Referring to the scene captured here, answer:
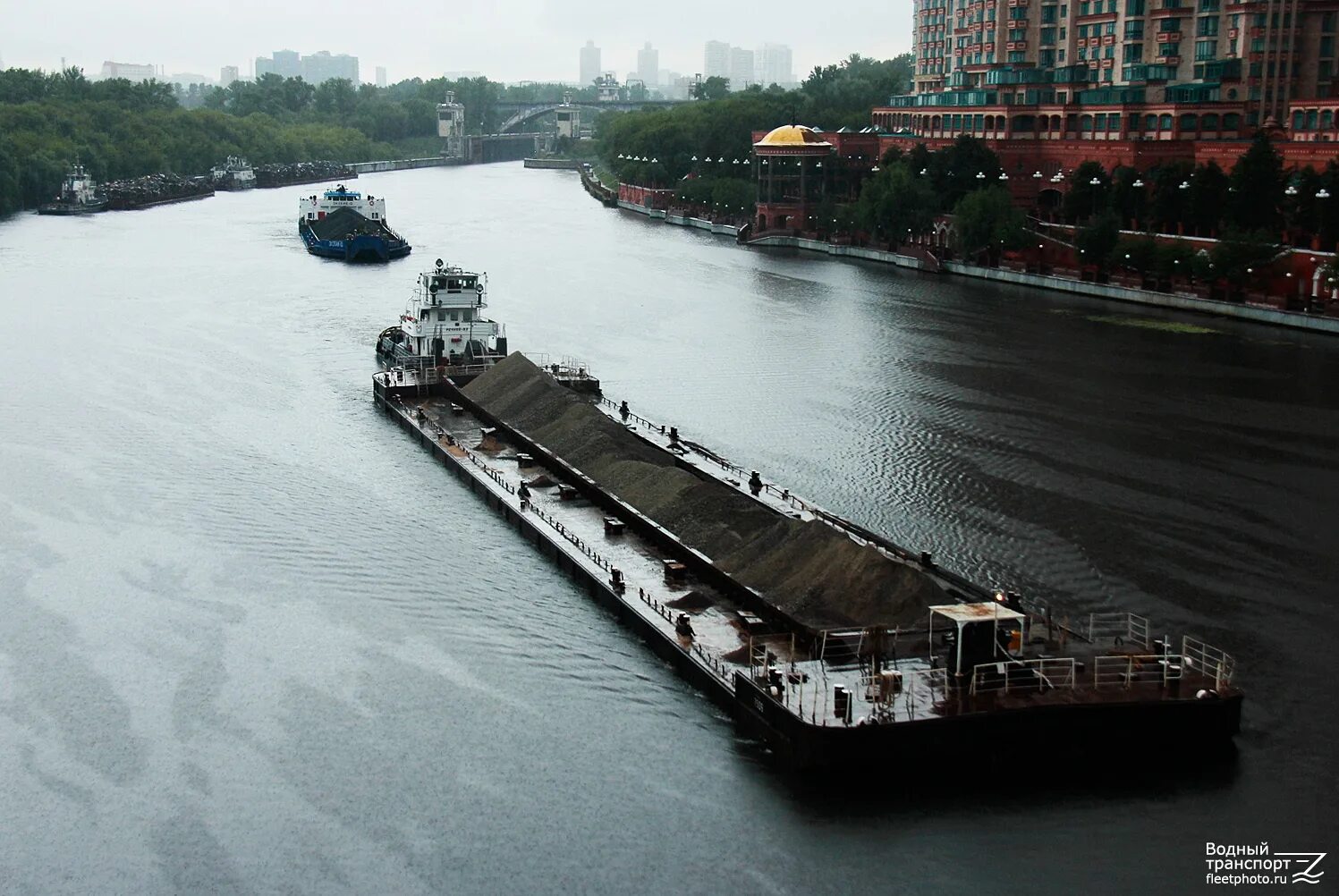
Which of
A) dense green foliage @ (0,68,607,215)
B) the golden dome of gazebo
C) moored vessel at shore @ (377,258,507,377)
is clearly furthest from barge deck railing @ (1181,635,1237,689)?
dense green foliage @ (0,68,607,215)

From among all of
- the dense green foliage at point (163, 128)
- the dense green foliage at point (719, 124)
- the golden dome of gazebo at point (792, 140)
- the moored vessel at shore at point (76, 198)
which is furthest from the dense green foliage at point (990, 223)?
the dense green foliage at point (163, 128)

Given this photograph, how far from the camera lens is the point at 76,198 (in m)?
99.7

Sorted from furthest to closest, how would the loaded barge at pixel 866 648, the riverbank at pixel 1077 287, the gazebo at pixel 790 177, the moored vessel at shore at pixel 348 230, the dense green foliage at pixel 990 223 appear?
the gazebo at pixel 790 177
the moored vessel at shore at pixel 348 230
the dense green foliage at pixel 990 223
the riverbank at pixel 1077 287
the loaded barge at pixel 866 648

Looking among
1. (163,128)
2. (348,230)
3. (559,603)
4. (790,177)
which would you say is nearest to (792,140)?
(790,177)

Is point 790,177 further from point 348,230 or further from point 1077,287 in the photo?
point 1077,287

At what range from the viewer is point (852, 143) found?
85.8 metres

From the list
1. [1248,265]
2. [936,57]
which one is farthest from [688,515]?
[936,57]

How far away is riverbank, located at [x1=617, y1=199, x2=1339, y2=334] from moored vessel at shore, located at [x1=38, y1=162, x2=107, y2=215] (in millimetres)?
39407

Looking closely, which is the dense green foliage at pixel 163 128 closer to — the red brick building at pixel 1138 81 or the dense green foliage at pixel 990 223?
the red brick building at pixel 1138 81

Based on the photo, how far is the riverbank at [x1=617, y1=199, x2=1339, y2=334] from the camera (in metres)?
46.8

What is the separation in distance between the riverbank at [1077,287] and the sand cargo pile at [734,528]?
80.9ft

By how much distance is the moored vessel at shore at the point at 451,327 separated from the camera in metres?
37.7

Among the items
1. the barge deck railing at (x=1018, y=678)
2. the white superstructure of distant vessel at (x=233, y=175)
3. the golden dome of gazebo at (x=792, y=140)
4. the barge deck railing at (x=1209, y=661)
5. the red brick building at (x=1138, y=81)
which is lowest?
the white superstructure of distant vessel at (x=233, y=175)

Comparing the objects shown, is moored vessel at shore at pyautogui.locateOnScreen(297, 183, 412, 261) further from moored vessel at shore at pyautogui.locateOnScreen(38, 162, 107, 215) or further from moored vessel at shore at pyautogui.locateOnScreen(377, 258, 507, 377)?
moored vessel at shore at pyautogui.locateOnScreen(377, 258, 507, 377)
